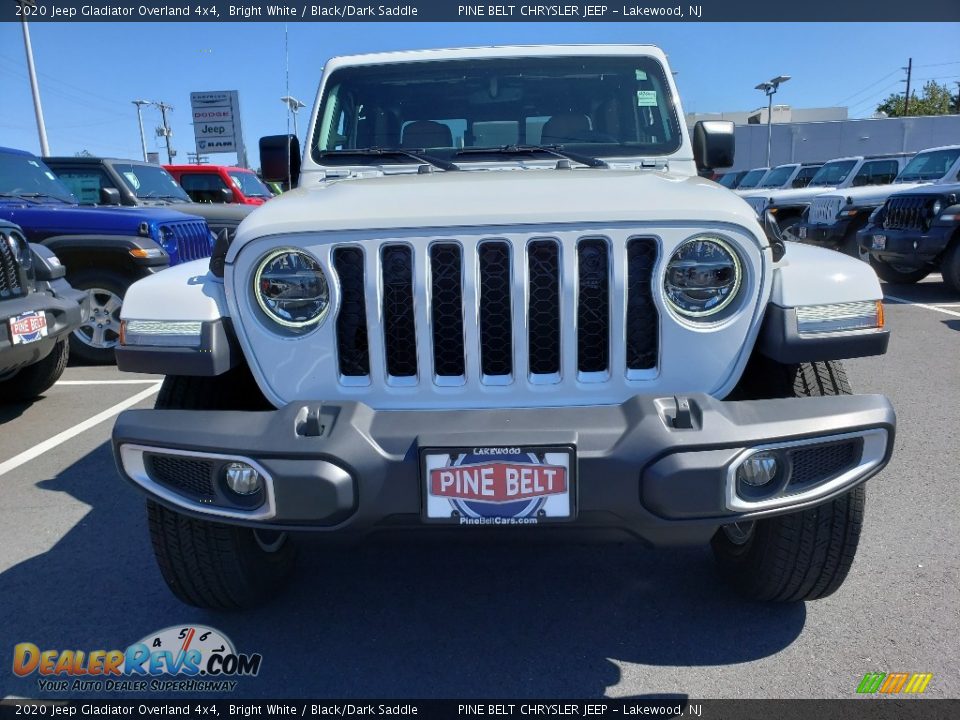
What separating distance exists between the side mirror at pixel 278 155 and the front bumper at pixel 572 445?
2028mm

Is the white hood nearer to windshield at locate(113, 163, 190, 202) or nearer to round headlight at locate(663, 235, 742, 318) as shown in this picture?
round headlight at locate(663, 235, 742, 318)

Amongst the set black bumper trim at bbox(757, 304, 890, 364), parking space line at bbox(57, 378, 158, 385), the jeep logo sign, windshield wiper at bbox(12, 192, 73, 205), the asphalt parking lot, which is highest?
the jeep logo sign

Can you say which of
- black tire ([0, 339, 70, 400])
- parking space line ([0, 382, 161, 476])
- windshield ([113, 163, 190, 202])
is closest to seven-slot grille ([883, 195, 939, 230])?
parking space line ([0, 382, 161, 476])

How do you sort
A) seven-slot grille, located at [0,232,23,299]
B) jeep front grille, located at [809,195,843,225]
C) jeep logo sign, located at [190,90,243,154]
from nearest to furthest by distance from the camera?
seven-slot grille, located at [0,232,23,299] < jeep front grille, located at [809,195,843,225] < jeep logo sign, located at [190,90,243,154]

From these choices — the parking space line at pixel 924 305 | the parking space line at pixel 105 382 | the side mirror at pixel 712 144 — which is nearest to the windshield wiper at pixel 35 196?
the parking space line at pixel 105 382

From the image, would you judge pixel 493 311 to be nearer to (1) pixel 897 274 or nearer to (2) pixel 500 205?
(2) pixel 500 205

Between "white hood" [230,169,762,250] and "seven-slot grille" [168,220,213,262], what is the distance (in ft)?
16.6

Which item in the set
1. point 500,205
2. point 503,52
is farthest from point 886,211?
point 500,205

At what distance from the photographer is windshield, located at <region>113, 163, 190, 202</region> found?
8.47 meters

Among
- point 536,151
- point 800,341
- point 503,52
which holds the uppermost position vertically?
point 503,52

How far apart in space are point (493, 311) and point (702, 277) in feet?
1.92

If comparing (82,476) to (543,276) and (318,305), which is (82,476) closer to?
(318,305)

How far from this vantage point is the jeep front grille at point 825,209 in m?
11.5

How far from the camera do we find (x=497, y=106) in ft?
10.9
